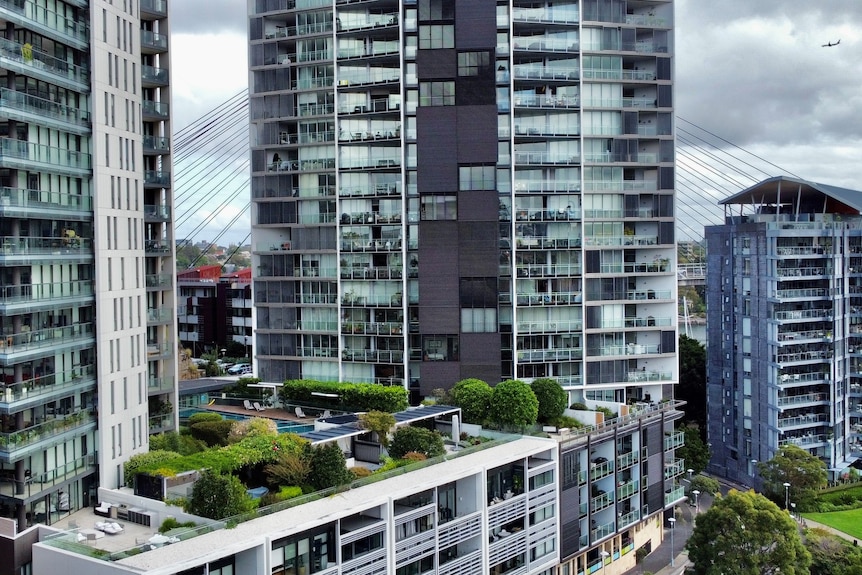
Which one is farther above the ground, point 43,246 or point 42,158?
point 42,158

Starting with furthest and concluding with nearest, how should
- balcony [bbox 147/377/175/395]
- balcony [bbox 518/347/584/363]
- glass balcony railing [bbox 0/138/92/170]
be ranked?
balcony [bbox 518/347/584/363] < balcony [bbox 147/377/175/395] < glass balcony railing [bbox 0/138/92/170]

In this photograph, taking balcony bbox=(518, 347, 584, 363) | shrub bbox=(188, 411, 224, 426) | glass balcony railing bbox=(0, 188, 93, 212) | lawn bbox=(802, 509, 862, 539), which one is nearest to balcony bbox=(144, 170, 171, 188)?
glass balcony railing bbox=(0, 188, 93, 212)

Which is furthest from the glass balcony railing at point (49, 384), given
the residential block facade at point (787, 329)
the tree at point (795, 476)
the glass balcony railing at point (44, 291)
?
the residential block facade at point (787, 329)

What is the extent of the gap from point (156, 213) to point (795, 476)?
49.3 m

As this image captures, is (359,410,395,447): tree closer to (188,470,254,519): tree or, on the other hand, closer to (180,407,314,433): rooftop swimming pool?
(180,407,314,433): rooftop swimming pool

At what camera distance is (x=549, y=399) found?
57844 mm

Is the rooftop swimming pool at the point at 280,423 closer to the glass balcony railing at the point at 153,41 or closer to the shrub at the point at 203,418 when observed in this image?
the shrub at the point at 203,418

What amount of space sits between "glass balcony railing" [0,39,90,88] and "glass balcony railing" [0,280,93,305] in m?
9.36

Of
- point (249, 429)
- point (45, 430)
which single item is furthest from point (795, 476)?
point (45, 430)

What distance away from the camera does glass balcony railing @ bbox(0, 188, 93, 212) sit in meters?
38.8

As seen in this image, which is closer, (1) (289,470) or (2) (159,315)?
(1) (289,470)

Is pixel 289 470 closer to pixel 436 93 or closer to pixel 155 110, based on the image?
pixel 155 110

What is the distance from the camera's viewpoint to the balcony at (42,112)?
38.5m

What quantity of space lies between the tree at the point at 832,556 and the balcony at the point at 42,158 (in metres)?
42.3
